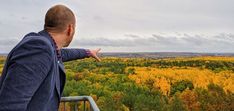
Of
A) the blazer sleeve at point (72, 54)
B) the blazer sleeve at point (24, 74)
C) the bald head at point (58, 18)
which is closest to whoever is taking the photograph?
the blazer sleeve at point (24, 74)

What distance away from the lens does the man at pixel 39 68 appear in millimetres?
1331

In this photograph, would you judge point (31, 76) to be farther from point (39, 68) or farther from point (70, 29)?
point (70, 29)

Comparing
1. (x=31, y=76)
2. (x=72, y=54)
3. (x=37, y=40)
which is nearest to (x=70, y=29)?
(x=37, y=40)

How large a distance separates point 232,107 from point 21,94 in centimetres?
5471

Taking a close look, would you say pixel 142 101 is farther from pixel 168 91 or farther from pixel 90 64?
pixel 90 64

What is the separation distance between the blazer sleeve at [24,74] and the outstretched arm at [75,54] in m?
0.94

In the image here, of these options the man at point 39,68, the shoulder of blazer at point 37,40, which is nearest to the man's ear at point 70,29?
the man at point 39,68

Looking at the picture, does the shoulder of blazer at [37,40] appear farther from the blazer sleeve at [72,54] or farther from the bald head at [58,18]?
the blazer sleeve at [72,54]

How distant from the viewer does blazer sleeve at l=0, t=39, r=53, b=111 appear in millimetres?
1324

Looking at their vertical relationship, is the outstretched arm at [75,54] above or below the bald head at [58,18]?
below

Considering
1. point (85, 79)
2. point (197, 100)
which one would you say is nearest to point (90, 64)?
point (85, 79)

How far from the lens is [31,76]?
1351 millimetres

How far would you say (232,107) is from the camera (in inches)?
2108

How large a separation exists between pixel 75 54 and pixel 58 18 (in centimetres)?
93
